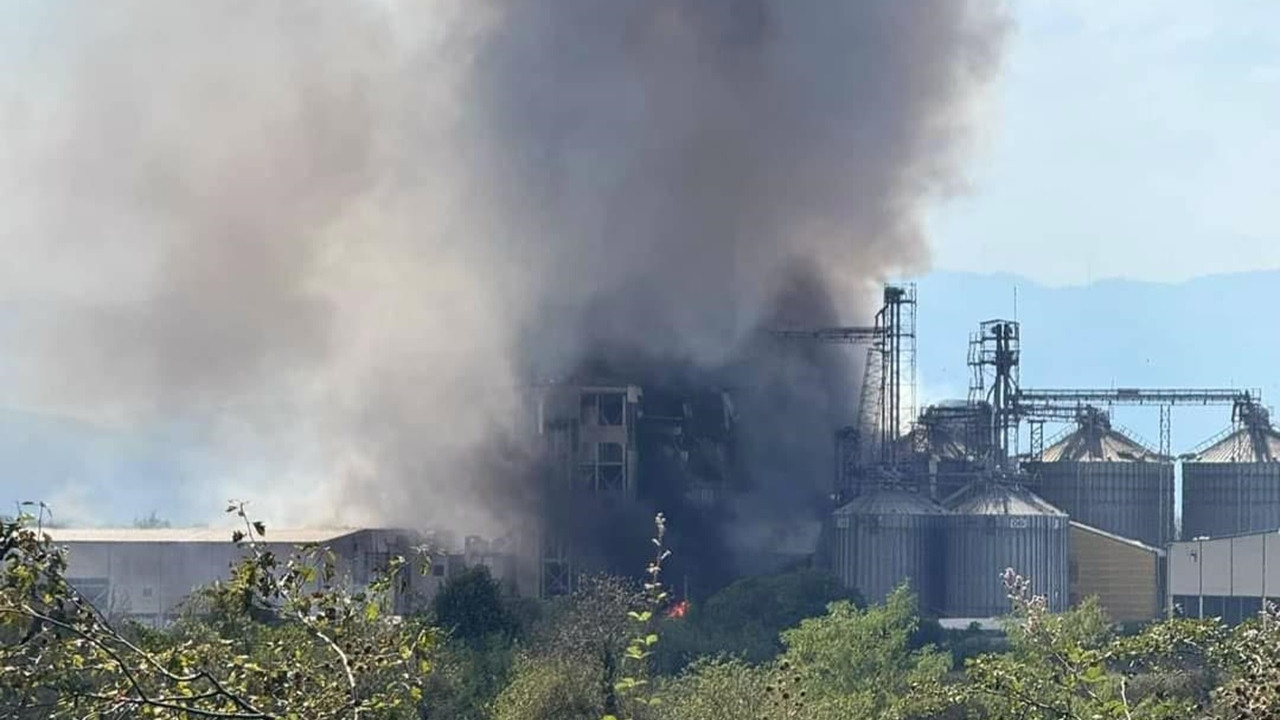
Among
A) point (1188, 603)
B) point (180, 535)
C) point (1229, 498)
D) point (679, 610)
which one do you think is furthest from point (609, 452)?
point (1229, 498)

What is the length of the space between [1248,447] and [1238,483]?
6.66 ft

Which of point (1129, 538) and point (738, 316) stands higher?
point (738, 316)

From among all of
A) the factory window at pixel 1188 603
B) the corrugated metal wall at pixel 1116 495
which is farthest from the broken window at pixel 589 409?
the factory window at pixel 1188 603

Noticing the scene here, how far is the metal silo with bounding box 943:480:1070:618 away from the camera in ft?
279

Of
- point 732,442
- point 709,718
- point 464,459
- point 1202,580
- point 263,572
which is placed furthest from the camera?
point 732,442

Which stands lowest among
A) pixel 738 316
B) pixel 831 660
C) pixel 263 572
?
pixel 831 660

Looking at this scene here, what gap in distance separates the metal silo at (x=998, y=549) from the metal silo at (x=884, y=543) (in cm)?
103

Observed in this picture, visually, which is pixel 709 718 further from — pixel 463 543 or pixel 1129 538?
pixel 1129 538

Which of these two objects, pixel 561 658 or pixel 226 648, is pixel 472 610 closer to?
pixel 561 658

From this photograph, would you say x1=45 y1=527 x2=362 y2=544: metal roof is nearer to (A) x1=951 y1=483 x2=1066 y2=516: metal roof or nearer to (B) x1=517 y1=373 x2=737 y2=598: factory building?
(B) x1=517 y1=373 x2=737 y2=598: factory building

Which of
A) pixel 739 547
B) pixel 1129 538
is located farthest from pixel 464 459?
pixel 1129 538

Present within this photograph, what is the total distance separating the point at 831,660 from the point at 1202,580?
84.2 feet

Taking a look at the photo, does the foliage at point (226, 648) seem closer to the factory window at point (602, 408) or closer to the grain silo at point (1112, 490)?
the factory window at point (602, 408)

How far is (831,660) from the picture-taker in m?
59.6
